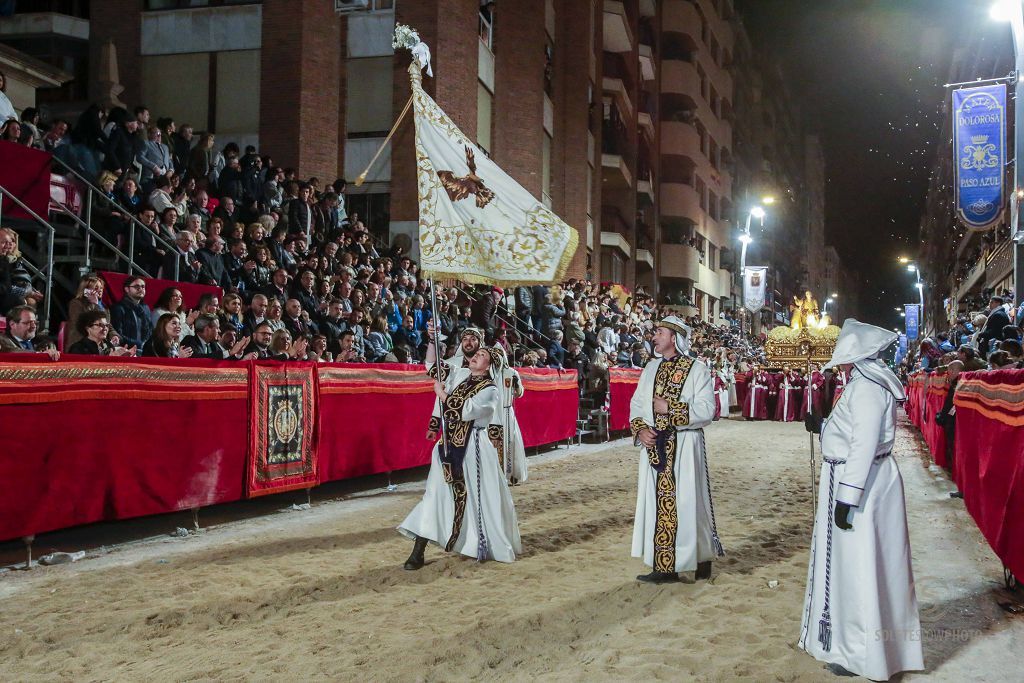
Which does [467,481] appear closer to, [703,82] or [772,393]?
[772,393]

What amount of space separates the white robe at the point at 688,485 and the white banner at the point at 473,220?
5.21ft

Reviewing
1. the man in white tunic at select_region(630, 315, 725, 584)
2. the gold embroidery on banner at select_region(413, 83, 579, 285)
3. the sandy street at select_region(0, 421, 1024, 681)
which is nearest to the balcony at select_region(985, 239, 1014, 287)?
the sandy street at select_region(0, 421, 1024, 681)

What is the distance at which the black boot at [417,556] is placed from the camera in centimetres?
657

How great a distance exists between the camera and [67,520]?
6.52 metres

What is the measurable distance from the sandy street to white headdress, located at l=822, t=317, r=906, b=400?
1558 millimetres

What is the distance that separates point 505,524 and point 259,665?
2858 mm

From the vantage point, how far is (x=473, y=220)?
7164mm

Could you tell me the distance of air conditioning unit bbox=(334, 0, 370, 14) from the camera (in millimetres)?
20462

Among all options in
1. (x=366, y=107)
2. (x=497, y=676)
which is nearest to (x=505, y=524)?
(x=497, y=676)

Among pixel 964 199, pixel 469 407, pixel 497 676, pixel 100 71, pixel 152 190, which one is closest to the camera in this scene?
pixel 497 676

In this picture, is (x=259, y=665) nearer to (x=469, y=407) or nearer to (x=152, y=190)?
(x=469, y=407)

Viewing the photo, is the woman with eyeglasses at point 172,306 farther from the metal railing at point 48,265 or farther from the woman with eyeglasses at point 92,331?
the woman with eyeglasses at point 92,331

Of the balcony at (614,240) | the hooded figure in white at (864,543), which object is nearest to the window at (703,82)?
the balcony at (614,240)

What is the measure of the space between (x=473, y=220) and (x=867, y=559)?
4.21 metres
